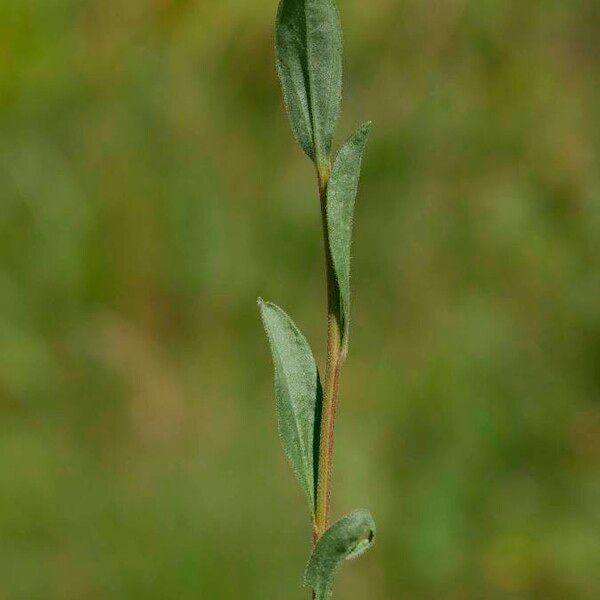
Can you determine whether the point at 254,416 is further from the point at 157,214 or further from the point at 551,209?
the point at 551,209

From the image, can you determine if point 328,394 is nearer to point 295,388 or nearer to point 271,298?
point 295,388

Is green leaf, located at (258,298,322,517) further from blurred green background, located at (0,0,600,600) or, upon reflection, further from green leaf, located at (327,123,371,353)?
blurred green background, located at (0,0,600,600)

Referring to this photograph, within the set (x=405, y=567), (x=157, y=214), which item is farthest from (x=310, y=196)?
(x=405, y=567)

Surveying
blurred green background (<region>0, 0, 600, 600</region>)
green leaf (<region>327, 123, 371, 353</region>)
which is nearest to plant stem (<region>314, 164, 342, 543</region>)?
green leaf (<region>327, 123, 371, 353</region>)

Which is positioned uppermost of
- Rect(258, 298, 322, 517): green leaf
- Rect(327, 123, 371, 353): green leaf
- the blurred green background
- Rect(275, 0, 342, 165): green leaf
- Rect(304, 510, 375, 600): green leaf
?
Rect(275, 0, 342, 165): green leaf

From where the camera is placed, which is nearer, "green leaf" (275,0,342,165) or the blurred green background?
"green leaf" (275,0,342,165)

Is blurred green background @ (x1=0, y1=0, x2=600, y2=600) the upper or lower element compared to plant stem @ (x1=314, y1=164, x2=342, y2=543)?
lower
